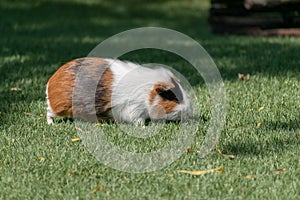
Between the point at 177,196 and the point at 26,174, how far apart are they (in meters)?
1.11

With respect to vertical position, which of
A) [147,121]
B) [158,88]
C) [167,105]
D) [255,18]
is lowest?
[255,18]

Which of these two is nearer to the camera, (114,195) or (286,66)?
(114,195)

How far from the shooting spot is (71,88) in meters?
5.82

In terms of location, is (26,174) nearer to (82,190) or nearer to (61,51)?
(82,190)

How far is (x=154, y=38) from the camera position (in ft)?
36.7

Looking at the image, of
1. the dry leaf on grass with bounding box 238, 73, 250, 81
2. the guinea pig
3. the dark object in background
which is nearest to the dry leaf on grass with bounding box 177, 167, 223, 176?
the guinea pig

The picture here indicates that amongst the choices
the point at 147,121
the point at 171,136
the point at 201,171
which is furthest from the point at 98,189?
the point at 147,121

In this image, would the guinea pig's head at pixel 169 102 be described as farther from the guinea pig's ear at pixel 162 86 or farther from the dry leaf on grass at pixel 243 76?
the dry leaf on grass at pixel 243 76

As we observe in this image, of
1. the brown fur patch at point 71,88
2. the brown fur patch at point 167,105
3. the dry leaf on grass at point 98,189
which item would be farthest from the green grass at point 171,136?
the brown fur patch at point 167,105

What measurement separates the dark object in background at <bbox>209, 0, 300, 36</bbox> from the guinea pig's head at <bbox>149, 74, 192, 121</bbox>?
566cm

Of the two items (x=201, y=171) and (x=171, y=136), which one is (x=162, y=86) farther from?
(x=201, y=171)

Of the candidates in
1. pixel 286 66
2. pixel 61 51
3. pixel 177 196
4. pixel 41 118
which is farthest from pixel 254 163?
pixel 61 51

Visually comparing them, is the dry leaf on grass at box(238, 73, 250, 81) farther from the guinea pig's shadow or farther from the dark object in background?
the dark object in background

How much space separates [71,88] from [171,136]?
979 millimetres
